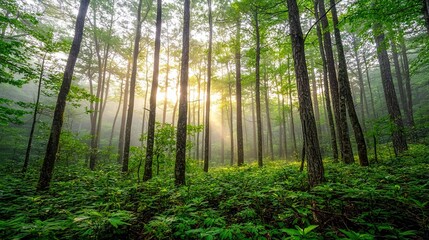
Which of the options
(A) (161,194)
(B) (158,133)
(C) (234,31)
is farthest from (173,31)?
(A) (161,194)

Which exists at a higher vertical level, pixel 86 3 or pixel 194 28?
pixel 194 28

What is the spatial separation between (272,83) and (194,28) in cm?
1085

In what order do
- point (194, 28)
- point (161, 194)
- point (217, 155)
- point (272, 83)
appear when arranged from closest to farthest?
1. point (161, 194)
2. point (194, 28)
3. point (272, 83)
4. point (217, 155)

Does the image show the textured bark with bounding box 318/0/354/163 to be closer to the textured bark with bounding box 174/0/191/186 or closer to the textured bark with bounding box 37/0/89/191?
the textured bark with bounding box 174/0/191/186

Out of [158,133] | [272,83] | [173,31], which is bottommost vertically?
[158,133]

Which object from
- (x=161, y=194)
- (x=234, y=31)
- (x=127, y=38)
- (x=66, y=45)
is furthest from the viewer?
(x=127, y=38)

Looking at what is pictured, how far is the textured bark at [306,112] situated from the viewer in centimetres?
466

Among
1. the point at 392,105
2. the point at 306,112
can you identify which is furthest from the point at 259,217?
the point at 392,105

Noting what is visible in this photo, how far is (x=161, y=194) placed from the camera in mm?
4652

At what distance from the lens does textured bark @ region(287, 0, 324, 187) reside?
4660 millimetres

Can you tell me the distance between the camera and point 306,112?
4820 mm

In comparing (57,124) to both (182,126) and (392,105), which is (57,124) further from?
(392,105)

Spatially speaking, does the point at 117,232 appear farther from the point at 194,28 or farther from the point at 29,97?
the point at 29,97

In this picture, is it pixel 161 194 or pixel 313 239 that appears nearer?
pixel 313 239
